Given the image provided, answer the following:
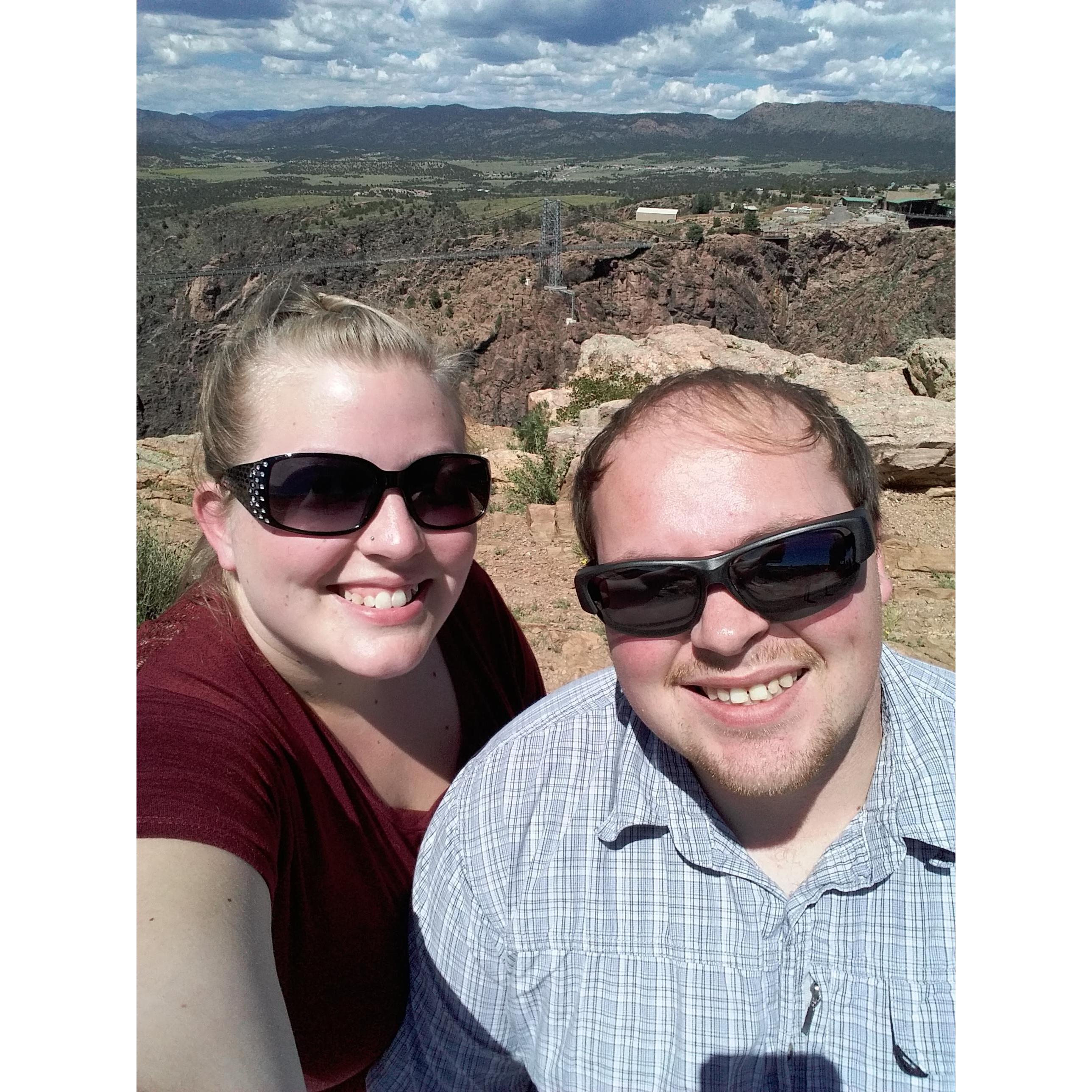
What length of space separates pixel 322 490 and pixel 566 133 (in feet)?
18.0

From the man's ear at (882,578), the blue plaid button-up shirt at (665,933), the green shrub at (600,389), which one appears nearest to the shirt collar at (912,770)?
the blue plaid button-up shirt at (665,933)

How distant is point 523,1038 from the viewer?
154 cm

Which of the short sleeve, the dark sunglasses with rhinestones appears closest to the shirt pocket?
the short sleeve

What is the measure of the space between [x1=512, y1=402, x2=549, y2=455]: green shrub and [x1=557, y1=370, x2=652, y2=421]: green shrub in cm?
21

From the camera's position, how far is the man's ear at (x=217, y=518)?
5.14ft

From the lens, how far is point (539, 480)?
7445 millimetres

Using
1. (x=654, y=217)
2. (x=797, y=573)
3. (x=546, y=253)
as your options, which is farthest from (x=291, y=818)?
(x=654, y=217)

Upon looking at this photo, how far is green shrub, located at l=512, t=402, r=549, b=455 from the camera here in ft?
28.3

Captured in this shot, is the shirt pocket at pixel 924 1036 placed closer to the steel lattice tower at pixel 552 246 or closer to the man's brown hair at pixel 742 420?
the man's brown hair at pixel 742 420

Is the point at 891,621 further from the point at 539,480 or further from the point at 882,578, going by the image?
A: the point at 882,578

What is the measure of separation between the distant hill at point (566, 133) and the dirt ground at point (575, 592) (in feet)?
7.39

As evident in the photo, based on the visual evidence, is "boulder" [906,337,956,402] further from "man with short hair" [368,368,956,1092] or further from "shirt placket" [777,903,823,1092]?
"shirt placket" [777,903,823,1092]

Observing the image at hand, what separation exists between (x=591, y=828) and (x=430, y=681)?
22.7 inches
